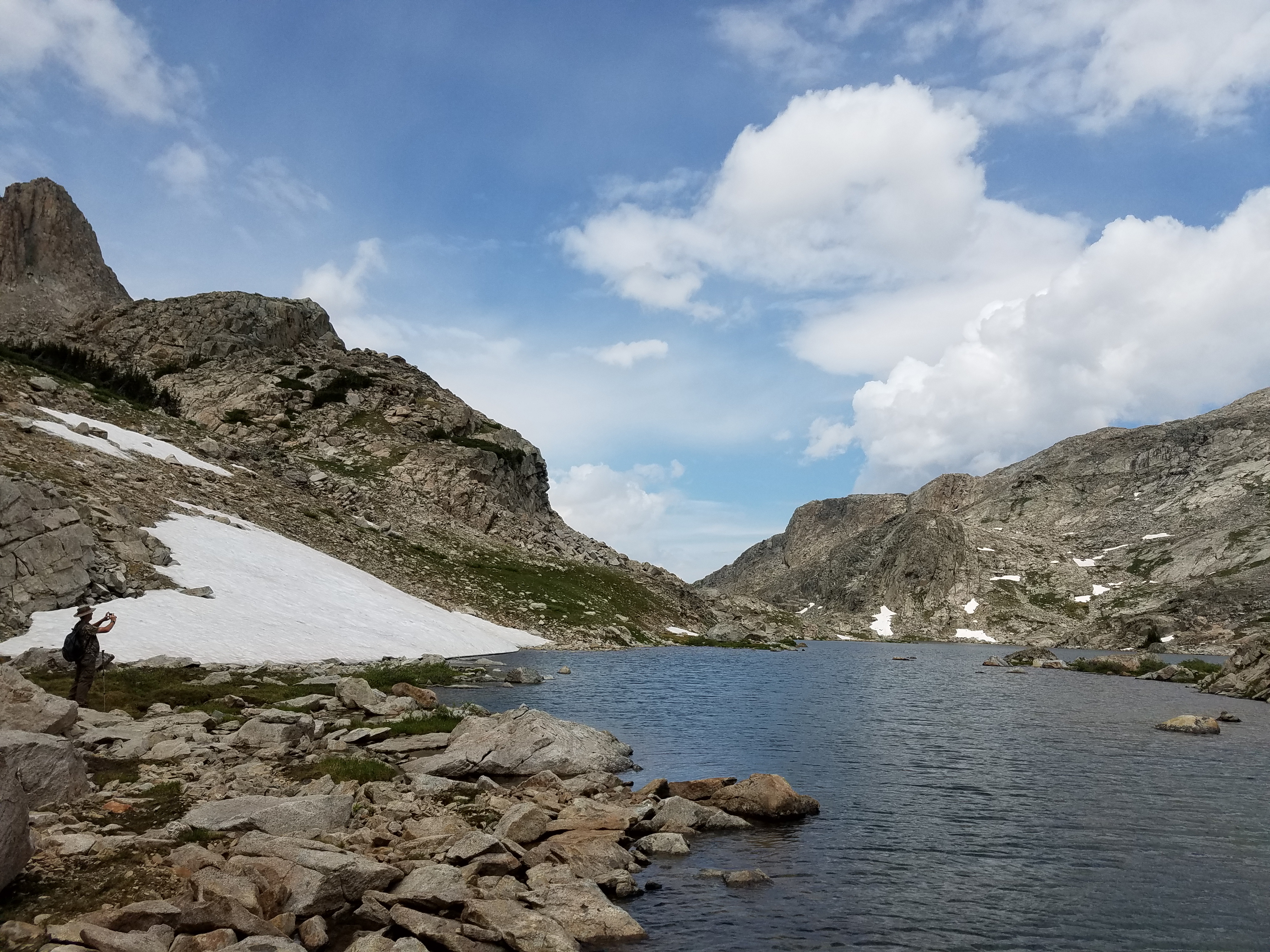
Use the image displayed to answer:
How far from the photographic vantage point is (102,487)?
53250 mm

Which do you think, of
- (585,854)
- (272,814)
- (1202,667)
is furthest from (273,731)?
(1202,667)

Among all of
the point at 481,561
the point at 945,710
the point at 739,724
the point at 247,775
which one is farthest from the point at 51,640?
the point at 481,561

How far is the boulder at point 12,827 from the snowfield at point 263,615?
2590cm

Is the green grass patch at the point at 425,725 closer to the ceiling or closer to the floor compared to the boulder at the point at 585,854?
closer to the ceiling

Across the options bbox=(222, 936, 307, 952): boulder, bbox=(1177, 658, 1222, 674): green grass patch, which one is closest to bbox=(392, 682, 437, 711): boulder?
bbox=(222, 936, 307, 952): boulder

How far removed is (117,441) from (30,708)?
57682 mm

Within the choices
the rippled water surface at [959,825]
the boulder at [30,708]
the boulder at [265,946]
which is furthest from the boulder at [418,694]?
the boulder at [265,946]

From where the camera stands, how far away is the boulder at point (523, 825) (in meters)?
18.3

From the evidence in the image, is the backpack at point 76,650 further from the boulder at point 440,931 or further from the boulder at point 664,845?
the boulder at point 664,845

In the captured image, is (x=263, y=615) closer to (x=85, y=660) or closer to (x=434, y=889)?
(x=85, y=660)

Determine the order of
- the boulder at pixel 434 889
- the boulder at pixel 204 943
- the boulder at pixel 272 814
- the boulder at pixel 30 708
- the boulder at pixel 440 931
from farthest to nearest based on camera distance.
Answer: the boulder at pixel 30 708, the boulder at pixel 272 814, the boulder at pixel 434 889, the boulder at pixel 440 931, the boulder at pixel 204 943

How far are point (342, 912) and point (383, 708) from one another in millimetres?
19002

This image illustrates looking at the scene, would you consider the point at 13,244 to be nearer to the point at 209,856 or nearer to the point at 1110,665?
the point at 209,856

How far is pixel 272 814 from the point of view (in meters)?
16.8
